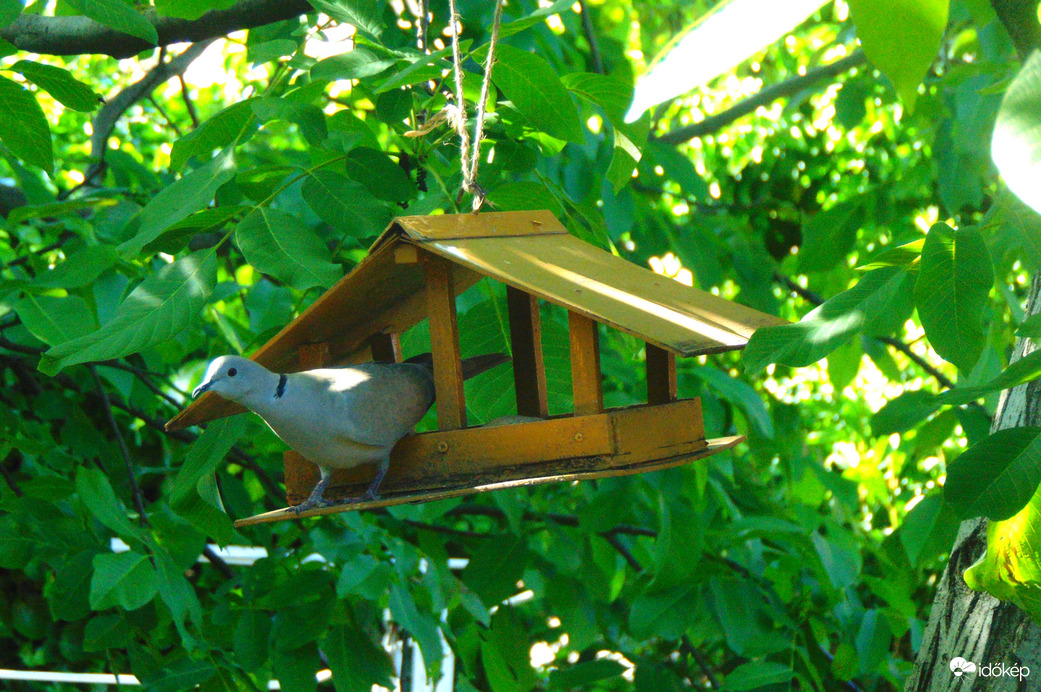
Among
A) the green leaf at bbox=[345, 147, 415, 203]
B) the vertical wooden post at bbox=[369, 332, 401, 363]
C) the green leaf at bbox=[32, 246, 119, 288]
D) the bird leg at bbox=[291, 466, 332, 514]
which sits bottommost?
the bird leg at bbox=[291, 466, 332, 514]

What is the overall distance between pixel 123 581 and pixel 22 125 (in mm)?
Result: 922

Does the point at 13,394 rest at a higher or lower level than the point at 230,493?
higher

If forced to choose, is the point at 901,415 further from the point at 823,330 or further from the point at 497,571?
the point at 823,330

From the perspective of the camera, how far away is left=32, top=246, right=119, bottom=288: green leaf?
1.96m

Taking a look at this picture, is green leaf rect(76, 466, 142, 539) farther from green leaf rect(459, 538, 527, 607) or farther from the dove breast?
green leaf rect(459, 538, 527, 607)

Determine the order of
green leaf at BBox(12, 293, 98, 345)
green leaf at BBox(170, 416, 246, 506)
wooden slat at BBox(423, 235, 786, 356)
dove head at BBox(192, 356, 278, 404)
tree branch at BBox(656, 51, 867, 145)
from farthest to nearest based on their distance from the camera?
tree branch at BBox(656, 51, 867, 145) < green leaf at BBox(12, 293, 98, 345) < green leaf at BBox(170, 416, 246, 506) < dove head at BBox(192, 356, 278, 404) < wooden slat at BBox(423, 235, 786, 356)

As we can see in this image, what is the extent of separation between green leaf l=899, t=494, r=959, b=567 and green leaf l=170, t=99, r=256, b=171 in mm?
1747

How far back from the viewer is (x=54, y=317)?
6.01 ft

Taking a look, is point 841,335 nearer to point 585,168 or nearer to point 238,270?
point 585,168

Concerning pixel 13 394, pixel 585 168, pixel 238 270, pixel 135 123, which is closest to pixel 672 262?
pixel 585 168

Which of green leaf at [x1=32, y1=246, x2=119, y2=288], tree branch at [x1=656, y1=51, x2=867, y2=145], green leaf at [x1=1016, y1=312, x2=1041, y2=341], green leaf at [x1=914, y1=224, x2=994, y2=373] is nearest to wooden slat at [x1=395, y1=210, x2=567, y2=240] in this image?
green leaf at [x1=914, y1=224, x2=994, y2=373]

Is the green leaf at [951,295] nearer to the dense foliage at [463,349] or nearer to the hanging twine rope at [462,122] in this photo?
the dense foliage at [463,349]

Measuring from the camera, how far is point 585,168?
9.05 feet

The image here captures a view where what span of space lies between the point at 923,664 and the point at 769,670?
0.37 meters
